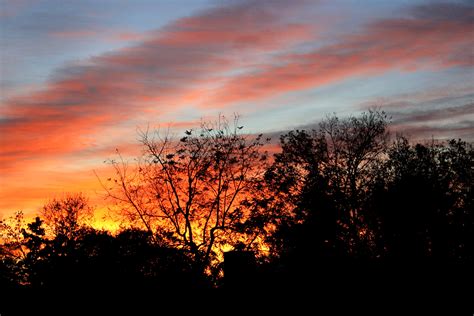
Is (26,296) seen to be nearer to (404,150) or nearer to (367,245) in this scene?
(367,245)

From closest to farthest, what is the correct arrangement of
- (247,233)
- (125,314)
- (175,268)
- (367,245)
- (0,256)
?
(125,314) < (175,268) < (247,233) < (367,245) < (0,256)

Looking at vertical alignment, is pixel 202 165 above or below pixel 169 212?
above

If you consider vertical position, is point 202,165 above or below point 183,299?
above

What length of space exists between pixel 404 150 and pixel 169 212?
64.3 ft

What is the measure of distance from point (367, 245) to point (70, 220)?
28840 mm

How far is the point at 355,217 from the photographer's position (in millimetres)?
45375

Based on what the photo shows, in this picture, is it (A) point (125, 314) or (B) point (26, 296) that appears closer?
(A) point (125, 314)

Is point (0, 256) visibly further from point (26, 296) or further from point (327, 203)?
point (327, 203)

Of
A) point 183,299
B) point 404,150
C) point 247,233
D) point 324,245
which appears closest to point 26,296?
point 183,299

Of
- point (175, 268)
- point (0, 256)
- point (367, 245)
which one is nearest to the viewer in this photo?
point (175, 268)

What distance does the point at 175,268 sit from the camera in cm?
3753

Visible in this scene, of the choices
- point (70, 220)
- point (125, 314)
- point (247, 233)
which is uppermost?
point (70, 220)

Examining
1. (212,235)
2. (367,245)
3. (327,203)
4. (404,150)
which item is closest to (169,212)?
(212,235)

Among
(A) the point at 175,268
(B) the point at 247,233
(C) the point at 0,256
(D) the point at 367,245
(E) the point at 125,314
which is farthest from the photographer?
(C) the point at 0,256
